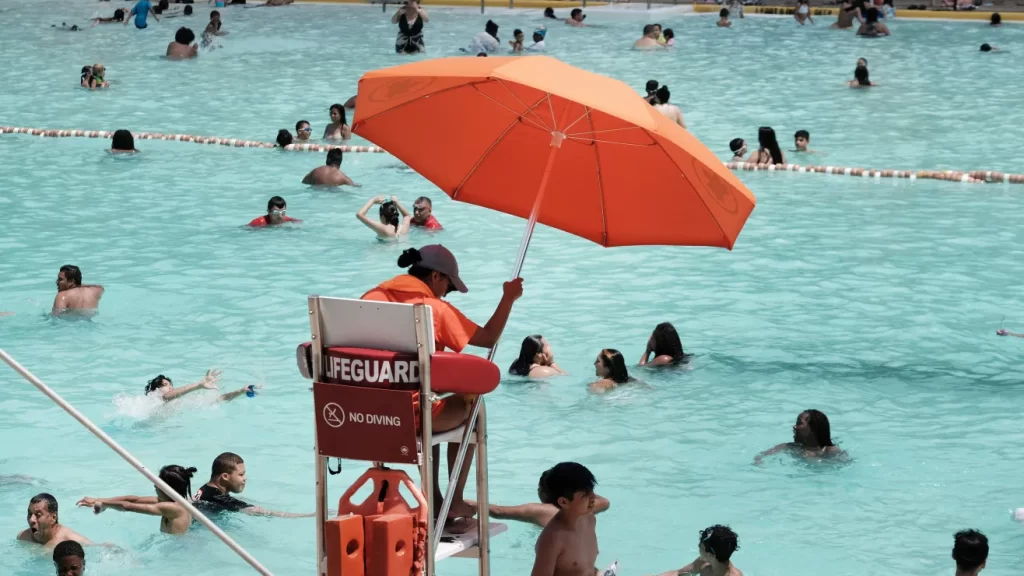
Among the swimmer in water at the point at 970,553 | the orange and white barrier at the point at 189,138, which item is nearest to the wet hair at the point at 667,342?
the swimmer in water at the point at 970,553

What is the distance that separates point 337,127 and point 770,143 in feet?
20.1

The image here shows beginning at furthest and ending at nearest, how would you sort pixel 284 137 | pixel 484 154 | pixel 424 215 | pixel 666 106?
pixel 284 137 → pixel 666 106 → pixel 424 215 → pixel 484 154

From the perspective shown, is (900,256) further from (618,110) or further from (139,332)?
(618,110)

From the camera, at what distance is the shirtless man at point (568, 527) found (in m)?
5.52

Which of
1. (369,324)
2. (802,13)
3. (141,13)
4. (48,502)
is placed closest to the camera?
(369,324)

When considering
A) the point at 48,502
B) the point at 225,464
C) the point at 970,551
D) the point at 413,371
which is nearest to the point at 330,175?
the point at 225,464

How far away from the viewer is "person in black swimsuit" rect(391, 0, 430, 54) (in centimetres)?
2664

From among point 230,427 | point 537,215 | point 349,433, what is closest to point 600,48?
point 230,427

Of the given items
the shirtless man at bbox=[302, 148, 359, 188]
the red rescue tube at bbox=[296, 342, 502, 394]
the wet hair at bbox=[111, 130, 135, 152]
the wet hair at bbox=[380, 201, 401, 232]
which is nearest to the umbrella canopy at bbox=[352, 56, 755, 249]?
the red rescue tube at bbox=[296, 342, 502, 394]

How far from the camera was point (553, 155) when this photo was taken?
6.14 metres

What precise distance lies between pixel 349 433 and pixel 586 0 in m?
31.4

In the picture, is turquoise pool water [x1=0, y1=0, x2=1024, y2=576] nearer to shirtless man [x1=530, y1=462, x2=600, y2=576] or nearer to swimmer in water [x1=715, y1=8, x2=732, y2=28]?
shirtless man [x1=530, y1=462, x2=600, y2=576]

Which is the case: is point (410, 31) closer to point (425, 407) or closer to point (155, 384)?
point (155, 384)

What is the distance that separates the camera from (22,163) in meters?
18.3
